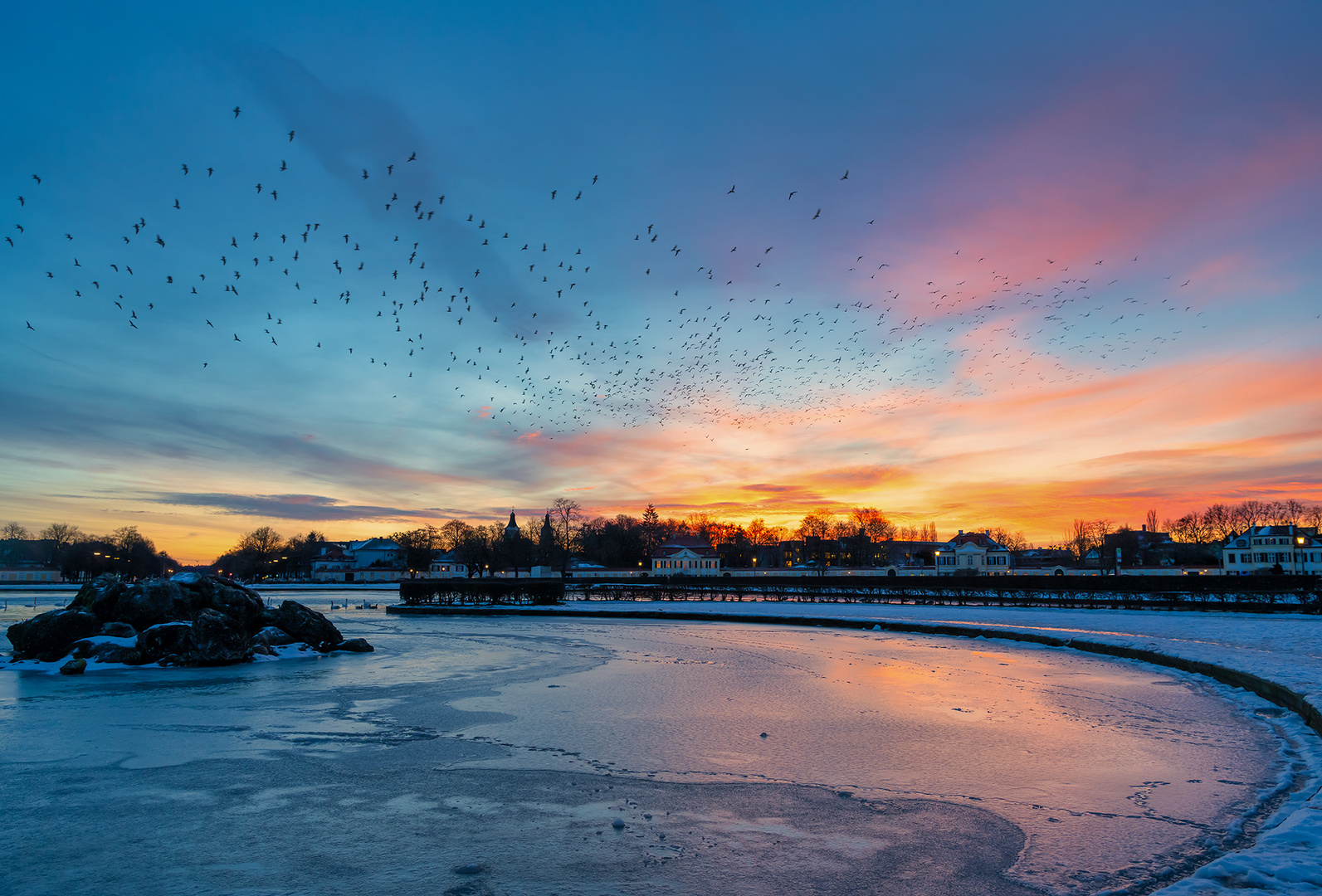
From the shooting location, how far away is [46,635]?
1820 centimetres

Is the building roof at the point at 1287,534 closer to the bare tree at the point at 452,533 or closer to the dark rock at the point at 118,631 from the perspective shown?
the dark rock at the point at 118,631

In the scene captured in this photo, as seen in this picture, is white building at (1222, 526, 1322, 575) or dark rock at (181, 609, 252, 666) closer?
dark rock at (181, 609, 252, 666)

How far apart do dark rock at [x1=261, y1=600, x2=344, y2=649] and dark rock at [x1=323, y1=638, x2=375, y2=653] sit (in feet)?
0.43

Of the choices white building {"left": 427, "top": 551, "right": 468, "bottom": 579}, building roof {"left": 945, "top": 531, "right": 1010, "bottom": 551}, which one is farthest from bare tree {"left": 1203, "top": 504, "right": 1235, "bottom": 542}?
white building {"left": 427, "top": 551, "right": 468, "bottom": 579}

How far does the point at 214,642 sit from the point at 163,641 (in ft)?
4.16

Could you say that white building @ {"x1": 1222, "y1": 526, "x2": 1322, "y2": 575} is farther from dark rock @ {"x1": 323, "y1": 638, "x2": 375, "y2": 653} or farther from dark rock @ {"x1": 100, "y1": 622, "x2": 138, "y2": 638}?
dark rock @ {"x1": 100, "y1": 622, "x2": 138, "y2": 638}

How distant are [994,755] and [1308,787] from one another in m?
2.67

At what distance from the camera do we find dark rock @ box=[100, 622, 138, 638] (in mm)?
19141

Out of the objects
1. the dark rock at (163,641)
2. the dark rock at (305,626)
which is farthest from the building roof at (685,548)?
the dark rock at (163,641)

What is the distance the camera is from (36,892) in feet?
15.8

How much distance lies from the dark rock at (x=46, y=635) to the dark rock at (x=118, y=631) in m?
0.41

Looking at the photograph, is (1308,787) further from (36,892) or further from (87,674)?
(87,674)

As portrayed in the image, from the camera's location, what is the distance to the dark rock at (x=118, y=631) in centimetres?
1914

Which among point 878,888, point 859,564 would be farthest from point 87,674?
point 859,564
